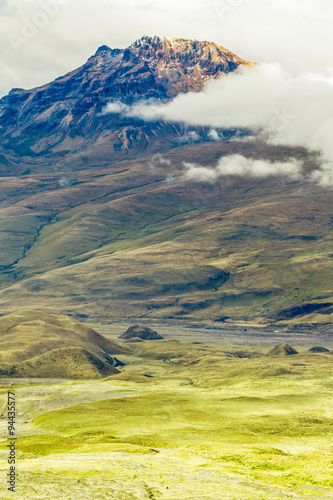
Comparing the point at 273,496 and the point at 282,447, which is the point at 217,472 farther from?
the point at 282,447

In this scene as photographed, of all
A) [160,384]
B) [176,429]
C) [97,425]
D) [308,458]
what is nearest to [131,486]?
[308,458]

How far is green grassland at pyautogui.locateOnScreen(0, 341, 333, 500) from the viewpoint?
5359 centimetres

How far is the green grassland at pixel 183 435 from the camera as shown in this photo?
53594mm

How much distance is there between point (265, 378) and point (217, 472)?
126m

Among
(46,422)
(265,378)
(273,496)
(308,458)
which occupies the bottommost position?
(265,378)

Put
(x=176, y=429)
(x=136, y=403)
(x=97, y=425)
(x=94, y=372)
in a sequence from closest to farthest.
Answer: (x=176, y=429), (x=97, y=425), (x=136, y=403), (x=94, y=372)

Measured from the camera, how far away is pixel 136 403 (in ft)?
434

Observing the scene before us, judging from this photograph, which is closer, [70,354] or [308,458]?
[308,458]

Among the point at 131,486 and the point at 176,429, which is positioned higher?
the point at 131,486

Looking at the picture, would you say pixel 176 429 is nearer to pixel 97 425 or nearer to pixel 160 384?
pixel 97 425

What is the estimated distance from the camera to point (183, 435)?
312ft

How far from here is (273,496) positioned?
50.6 metres

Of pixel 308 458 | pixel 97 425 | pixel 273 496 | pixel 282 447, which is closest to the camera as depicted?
pixel 273 496

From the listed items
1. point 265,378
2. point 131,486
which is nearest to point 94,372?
point 265,378
